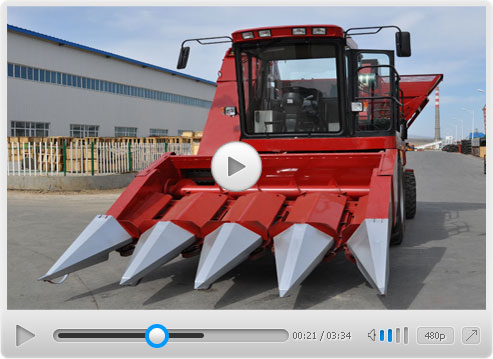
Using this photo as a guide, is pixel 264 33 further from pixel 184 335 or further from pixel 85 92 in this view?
pixel 85 92

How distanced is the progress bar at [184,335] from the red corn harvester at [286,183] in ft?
4.82

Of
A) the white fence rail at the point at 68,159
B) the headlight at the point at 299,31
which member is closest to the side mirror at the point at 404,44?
the headlight at the point at 299,31

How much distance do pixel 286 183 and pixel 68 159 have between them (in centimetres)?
1303

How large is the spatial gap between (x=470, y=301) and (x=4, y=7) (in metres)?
4.10

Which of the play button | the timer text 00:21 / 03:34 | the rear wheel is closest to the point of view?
the timer text 00:21 / 03:34

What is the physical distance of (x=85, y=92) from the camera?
3422cm

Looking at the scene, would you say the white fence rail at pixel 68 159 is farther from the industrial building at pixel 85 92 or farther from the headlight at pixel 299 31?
the headlight at pixel 299 31

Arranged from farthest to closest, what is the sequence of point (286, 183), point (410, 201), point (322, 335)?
point (410, 201), point (286, 183), point (322, 335)

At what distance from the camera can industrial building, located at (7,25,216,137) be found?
29.0 m

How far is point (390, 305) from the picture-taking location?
4375mm

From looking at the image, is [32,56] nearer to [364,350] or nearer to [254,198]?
[254,198]

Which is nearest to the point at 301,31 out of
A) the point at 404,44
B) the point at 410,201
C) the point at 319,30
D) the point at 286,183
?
the point at 319,30

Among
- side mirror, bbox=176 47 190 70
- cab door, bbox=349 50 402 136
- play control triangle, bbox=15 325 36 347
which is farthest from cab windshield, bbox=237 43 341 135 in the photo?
play control triangle, bbox=15 325 36 347

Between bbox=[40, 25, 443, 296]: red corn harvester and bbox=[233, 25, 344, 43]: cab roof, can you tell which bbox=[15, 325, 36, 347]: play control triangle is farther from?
bbox=[233, 25, 344, 43]: cab roof
